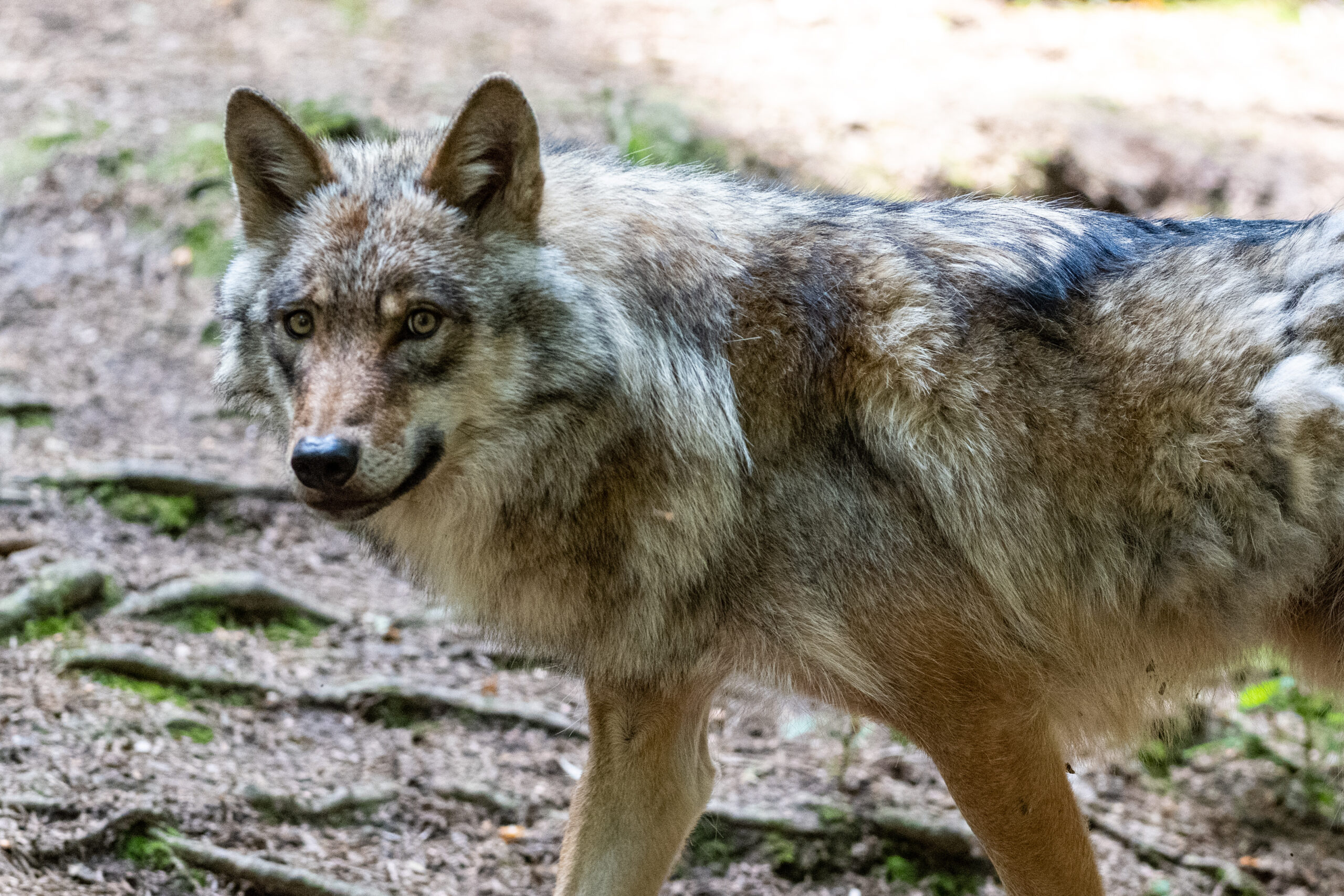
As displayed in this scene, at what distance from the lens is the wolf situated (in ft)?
10.1

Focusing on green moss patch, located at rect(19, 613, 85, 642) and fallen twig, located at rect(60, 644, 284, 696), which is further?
green moss patch, located at rect(19, 613, 85, 642)

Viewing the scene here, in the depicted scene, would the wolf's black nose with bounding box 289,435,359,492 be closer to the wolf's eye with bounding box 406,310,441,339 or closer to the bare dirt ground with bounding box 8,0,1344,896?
the wolf's eye with bounding box 406,310,441,339

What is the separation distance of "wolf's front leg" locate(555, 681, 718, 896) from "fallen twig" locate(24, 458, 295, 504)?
9.74ft

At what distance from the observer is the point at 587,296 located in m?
3.13

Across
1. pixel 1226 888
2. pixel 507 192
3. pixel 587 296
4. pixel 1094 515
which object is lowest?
pixel 1226 888

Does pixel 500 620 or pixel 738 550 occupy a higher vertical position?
pixel 738 550

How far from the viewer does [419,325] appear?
2988mm

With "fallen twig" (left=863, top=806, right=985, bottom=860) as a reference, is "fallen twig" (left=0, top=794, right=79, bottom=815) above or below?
above

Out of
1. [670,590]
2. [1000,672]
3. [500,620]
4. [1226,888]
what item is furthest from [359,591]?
[1226,888]

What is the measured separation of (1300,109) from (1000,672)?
801 centimetres

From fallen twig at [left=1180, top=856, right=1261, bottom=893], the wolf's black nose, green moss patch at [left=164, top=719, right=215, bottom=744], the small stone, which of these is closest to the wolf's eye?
the wolf's black nose

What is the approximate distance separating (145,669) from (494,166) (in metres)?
2.95

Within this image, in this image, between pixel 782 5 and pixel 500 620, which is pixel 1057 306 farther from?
pixel 782 5

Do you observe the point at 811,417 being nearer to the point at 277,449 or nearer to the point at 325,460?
the point at 325,460
